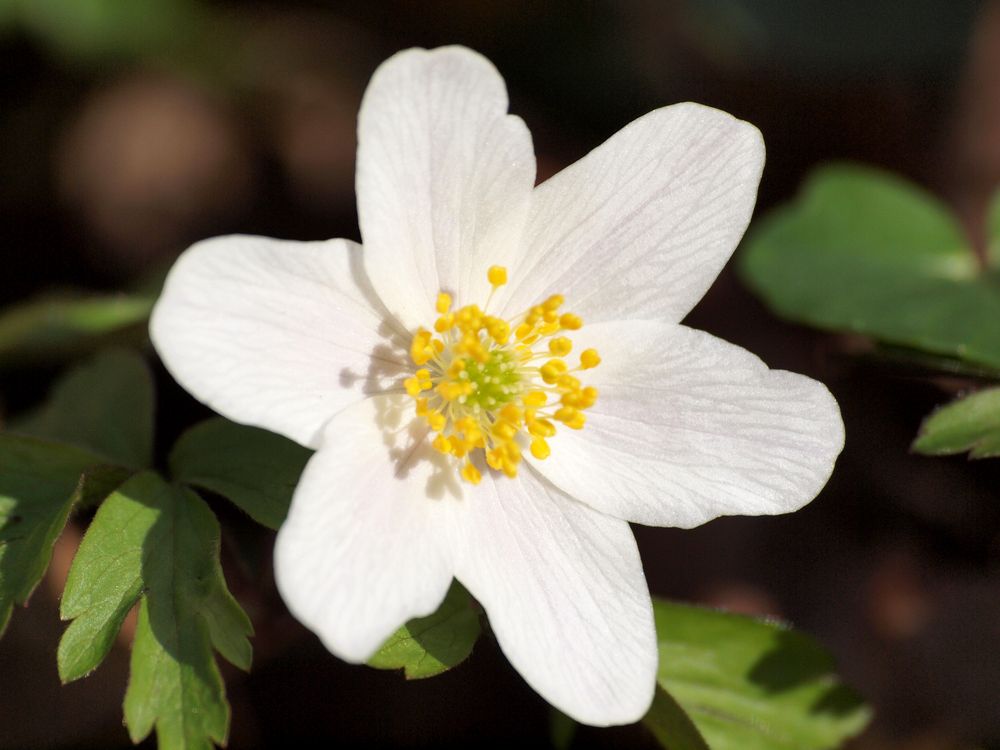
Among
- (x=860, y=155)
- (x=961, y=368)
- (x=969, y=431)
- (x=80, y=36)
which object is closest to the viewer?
(x=969, y=431)

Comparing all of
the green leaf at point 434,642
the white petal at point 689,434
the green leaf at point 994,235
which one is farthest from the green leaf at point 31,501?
the green leaf at point 994,235

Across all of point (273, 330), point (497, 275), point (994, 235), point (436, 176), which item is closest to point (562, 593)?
point (497, 275)

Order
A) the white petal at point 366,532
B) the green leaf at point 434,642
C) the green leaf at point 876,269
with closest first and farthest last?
1. the white petal at point 366,532
2. the green leaf at point 434,642
3. the green leaf at point 876,269

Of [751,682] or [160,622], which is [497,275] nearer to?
[160,622]

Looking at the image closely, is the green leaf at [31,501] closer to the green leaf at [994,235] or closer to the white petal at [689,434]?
the white petal at [689,434]

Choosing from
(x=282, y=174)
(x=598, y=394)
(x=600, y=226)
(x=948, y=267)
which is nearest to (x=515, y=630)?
(x=598, y=394)

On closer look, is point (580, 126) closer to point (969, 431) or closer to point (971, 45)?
point (971, 45)
